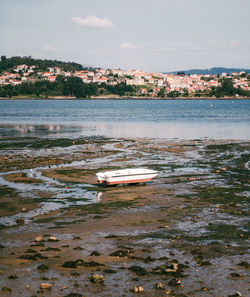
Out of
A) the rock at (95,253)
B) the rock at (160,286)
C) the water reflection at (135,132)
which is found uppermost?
the water reflection at (135,132)

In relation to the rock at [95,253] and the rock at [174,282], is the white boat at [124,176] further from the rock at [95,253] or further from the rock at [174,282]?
the rock at [174,282]

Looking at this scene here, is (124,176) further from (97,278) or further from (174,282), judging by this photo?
(174,282)

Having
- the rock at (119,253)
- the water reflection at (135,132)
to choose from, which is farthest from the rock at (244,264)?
the water reflection at (135,132)

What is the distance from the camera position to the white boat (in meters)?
27.4

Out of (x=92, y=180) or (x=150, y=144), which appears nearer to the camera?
(x=92, y=180)

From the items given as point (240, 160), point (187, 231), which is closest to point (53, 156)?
point (240, 160)

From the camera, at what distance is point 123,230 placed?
736 inches

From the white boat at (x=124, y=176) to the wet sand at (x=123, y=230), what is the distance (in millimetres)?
445

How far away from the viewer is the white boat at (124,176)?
27.4 metres

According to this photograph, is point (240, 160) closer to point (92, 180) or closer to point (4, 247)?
point (92, 180)

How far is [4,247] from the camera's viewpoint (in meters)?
16.3

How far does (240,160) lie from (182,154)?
643 centimetres

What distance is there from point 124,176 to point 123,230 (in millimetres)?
9288

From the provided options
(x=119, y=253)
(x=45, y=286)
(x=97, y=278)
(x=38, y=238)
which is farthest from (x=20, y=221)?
(x=97, y=278)
